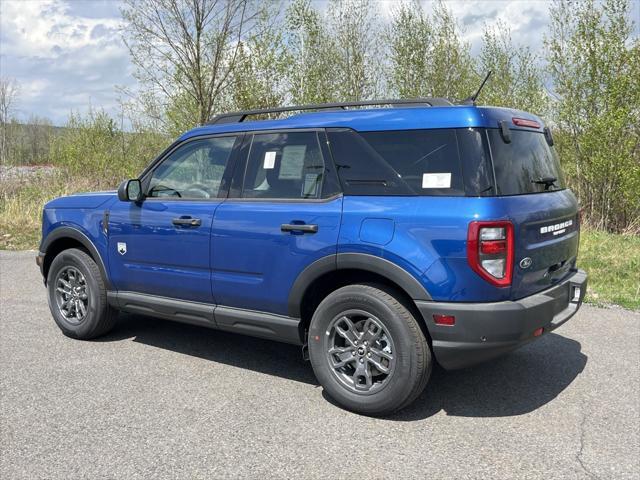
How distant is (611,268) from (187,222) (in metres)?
5.99

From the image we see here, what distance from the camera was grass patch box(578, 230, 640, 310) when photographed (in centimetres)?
652

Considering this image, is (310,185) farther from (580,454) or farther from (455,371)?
(580,454)

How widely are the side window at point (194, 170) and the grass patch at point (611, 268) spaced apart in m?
4.45

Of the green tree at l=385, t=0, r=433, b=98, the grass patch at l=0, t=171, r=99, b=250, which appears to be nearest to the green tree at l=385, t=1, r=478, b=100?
the green tree at l=385, t=0, r=433, b=98

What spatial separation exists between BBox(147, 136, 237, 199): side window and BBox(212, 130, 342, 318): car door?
0.68 ft

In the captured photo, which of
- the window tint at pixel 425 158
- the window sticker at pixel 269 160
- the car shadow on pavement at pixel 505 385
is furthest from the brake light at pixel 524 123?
the car shadow on pavement at pixel 505 385

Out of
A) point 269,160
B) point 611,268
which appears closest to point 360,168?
point 269,160

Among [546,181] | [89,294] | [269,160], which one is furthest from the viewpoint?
[89,294]

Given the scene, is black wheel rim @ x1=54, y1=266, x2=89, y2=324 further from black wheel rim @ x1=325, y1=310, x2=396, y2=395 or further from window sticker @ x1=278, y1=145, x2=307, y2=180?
black wheel rim @ x1=325, y1=310, x2=396, y2=395

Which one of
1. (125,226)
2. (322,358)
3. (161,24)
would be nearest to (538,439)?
(322,358)

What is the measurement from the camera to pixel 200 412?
364 centimetres

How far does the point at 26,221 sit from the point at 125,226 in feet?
31.3

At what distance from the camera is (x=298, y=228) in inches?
149

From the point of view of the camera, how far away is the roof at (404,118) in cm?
341
